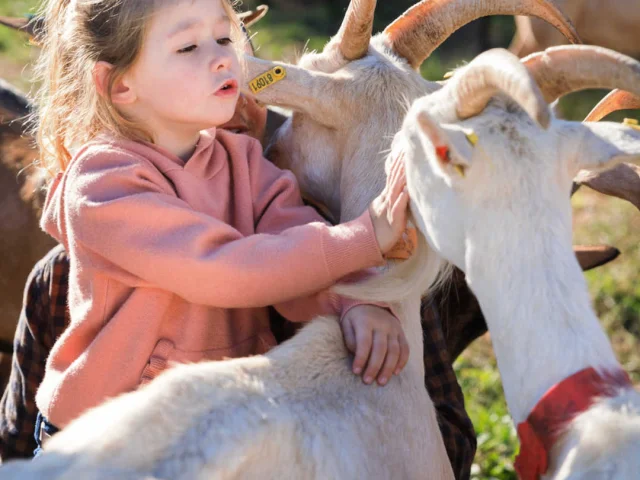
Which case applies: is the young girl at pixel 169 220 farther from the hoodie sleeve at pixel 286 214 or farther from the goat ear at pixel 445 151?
the goat ear at pixel 445 151

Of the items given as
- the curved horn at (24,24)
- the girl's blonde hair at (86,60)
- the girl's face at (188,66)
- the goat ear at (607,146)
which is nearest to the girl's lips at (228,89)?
the girl's face at (188,66)

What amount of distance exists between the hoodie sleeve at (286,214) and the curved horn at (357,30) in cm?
38

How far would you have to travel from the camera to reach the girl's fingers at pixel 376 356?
2.02 meters

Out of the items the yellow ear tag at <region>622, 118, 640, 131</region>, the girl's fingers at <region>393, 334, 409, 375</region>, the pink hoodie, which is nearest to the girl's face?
the pink hoodie

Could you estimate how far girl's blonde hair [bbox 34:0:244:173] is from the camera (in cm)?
225

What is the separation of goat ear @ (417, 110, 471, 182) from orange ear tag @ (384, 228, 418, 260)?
354mm

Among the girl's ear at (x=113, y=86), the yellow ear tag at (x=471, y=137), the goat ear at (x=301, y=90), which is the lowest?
the goat ear at (x=301, y=90)

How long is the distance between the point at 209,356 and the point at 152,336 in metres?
0.15

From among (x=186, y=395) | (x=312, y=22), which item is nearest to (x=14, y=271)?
(x=186, y=395)

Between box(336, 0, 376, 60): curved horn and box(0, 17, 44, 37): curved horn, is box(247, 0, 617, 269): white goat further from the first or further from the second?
box(0, 17, 44, 37): curved horn

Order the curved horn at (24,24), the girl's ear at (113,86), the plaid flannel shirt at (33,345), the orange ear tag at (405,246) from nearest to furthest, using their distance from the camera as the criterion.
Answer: the orange ear tag at (405,246) → the girl's ear at (113,86) → the plaid flannel shirt at (33,345) → the curved horn at (24,24)

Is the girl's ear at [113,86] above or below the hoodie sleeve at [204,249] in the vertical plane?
above

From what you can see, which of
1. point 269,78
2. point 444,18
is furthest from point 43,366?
point 444,18

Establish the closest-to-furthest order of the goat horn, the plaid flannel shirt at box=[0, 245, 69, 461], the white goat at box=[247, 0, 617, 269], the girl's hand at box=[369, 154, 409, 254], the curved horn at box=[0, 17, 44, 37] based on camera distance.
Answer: the goat horn → the girl's hand at box=[369, 154, 409, 254] → the white goat at box=[247, 0, 617, 269] → the plaid flannel shirt at box=[0, 245, 69, 461] → the curved horn at box=[0, 17, 44, 37]
